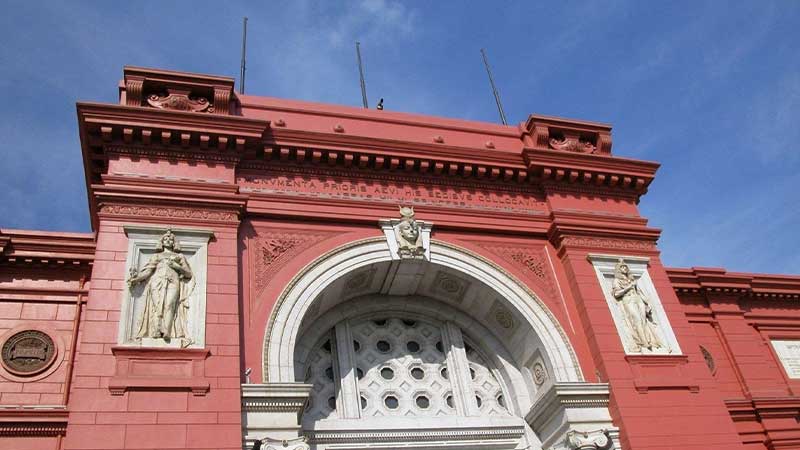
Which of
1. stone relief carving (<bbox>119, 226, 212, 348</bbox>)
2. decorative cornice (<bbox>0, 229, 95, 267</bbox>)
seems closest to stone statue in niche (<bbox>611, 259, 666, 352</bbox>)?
stone relief carving (<bbox>119, 226, 212, 348</bbox>)

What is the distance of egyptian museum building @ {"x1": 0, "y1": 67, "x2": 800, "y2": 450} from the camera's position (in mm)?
10117

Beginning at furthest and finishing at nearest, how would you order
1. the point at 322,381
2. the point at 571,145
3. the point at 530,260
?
the point at 571,145 < the point at 530,260 < the point at 322,381

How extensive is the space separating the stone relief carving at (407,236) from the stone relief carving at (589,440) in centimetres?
375

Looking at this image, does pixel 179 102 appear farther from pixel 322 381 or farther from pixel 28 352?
pixel 322 381

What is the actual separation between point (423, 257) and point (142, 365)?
5.03 meters

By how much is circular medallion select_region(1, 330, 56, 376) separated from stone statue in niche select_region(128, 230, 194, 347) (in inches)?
76.1

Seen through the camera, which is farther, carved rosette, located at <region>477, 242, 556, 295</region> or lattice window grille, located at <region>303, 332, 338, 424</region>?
carved rosette, located at <region>477, 242, 556, 295</region>

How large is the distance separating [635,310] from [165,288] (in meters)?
7.84

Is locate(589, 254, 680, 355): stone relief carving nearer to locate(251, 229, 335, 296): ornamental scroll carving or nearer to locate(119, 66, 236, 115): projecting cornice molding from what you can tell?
locate(251, 229, 335, 296): ornamental scroll carving

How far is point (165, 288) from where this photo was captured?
10.5 metres

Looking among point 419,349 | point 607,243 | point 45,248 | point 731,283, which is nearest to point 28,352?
point 45,248

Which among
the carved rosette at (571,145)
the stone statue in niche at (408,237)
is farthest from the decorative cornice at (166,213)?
the carved rosette at (571,145)

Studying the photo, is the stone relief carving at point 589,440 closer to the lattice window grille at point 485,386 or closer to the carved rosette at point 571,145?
the lattice window grille at point 485,386

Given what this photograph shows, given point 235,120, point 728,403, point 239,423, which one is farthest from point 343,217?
point 728,403
